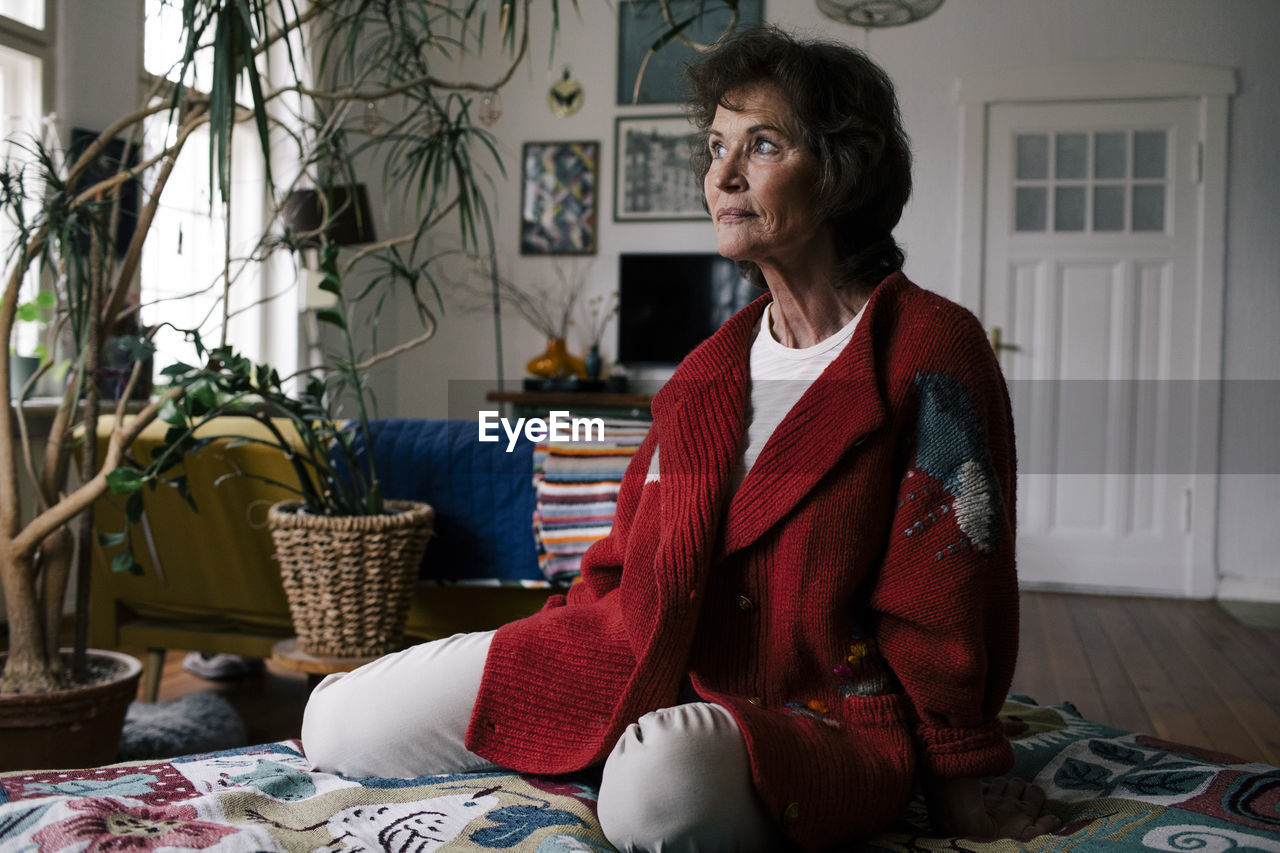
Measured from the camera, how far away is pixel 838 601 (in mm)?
1108

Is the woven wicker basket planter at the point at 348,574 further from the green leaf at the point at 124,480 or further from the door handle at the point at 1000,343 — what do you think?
the door handle at the point at 1000,343

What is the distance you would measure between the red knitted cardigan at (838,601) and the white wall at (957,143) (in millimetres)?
2804

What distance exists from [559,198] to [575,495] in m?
3.68

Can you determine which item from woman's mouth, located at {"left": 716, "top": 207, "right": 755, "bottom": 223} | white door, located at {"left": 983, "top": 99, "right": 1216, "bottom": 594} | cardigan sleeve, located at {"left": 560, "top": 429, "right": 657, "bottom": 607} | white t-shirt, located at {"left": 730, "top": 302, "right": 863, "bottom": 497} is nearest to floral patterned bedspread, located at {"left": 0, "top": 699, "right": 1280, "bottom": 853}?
cardigan sleeve, located at {"left": 560, "top": 429, "right": 657, "bottom": 607}

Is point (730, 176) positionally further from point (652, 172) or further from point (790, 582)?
point (652, 172)

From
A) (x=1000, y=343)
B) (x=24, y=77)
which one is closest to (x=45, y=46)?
(x=24, y=77)

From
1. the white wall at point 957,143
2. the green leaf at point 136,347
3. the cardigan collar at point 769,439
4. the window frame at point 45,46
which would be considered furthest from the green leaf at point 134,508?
the window frame at point 45,46

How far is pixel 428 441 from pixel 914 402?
1471mm

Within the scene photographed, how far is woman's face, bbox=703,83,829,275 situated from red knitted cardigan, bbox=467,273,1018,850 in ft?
0.40

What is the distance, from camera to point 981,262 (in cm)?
475

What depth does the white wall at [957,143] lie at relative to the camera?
4473mm

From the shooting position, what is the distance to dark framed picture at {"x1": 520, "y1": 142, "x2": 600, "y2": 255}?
18.2 feet

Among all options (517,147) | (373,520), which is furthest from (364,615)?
(517,147)
